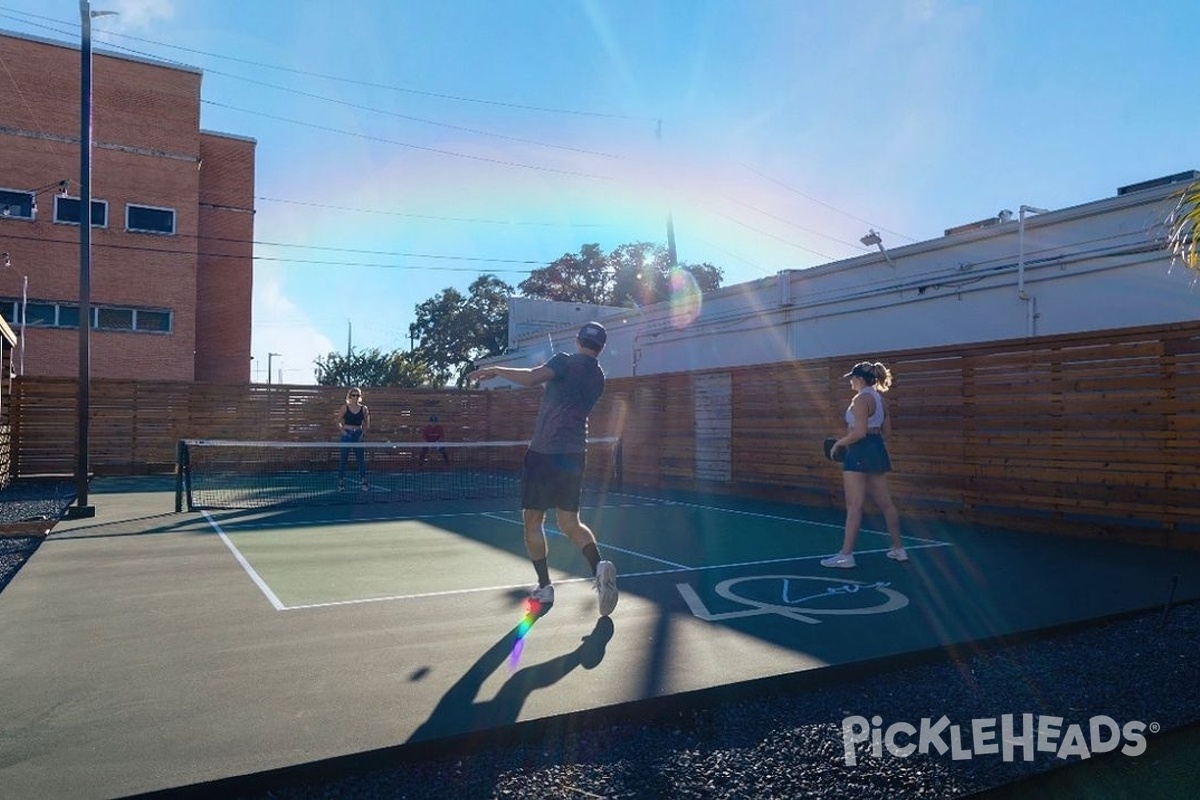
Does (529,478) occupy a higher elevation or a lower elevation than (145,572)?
higher

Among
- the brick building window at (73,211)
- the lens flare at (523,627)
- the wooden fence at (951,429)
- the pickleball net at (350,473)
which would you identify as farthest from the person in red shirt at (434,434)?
the lens flare at (523,627)

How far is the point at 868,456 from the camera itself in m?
7.29

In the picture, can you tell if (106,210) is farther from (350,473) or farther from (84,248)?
(84,248)

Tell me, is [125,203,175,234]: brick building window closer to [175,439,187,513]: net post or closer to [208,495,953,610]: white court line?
[175,439,187,513]: net post

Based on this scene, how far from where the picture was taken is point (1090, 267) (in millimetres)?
13148

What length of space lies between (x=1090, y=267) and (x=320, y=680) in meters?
13.0

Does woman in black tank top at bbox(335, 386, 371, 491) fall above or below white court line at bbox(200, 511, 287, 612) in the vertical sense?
above

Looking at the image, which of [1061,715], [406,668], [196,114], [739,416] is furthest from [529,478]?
[196,114]

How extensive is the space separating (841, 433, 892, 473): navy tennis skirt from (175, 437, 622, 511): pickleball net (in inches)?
249

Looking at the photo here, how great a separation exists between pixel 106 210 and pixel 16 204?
7.69 ft

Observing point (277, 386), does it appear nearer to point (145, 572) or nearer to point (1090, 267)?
point (145, 572)

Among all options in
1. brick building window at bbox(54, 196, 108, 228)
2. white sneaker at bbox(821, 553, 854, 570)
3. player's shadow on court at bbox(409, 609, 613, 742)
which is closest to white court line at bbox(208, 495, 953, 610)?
white sneaker at bbox(821, 553, 854, 570)

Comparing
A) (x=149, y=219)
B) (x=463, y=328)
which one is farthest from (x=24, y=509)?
(x=463, y=328)

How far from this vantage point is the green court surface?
3.50 meters
